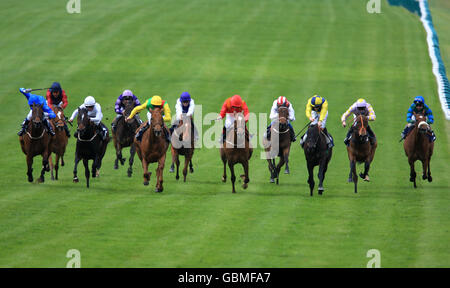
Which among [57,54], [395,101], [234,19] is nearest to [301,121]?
[395,101]

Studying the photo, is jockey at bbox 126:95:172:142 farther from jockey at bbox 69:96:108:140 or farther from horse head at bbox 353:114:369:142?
horse head at bbox 353:114:369:142

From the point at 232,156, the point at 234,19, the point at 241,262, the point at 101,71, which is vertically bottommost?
the point at 241,262

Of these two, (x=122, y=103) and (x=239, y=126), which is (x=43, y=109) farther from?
(x=239, y=126)

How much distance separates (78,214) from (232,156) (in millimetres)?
4384

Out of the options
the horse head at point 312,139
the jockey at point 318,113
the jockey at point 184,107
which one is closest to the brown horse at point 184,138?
the jockey at point 184,107

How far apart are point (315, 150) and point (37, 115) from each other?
23.0 ft

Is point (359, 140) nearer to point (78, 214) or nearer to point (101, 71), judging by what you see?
point (78, 214)

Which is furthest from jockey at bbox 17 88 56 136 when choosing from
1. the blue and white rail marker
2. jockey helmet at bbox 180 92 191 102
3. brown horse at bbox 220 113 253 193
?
the blue and white rail marker

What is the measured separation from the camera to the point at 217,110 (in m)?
36.2

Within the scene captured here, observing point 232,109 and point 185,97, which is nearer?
point 232,109

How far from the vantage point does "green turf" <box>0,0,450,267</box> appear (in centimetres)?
1554

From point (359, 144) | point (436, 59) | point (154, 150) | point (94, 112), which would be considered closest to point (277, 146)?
point (359, 144)

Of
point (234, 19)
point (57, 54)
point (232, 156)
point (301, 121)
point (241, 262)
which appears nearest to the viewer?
point (241, 262)

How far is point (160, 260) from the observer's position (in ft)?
47.2
